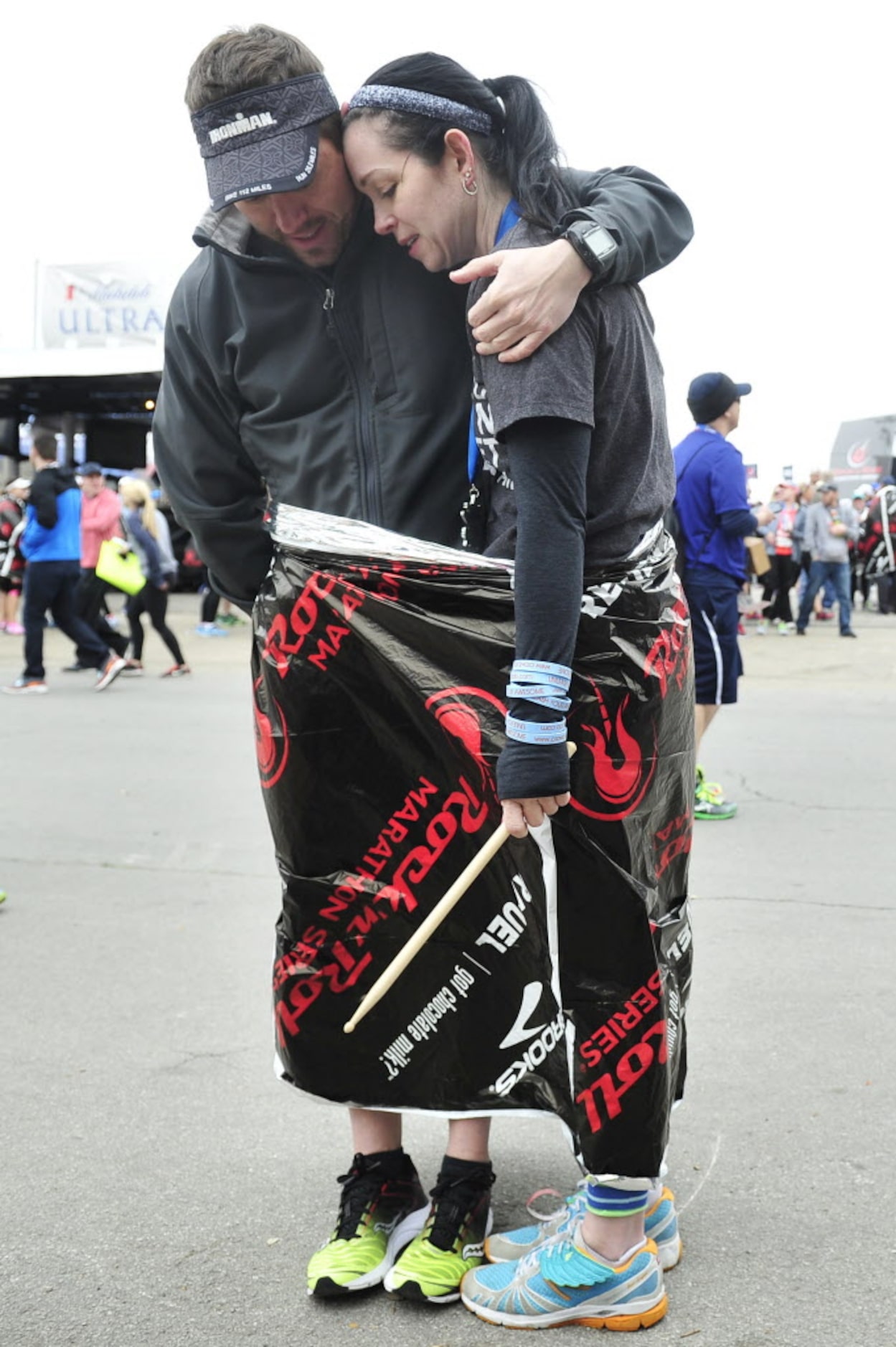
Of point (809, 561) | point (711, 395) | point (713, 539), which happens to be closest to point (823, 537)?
point (809, 561)

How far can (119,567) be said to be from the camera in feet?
33.3

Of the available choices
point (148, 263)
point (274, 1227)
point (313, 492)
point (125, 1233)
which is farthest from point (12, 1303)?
point (148, 263)

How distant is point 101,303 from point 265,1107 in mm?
16977

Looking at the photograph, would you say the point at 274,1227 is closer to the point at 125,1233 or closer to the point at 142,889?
the point at 125,1233

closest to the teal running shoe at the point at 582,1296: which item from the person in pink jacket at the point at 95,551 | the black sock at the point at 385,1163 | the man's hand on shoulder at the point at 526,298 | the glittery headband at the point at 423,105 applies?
the black sock at the point at 385,1163

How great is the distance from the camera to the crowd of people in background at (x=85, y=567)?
1039 cm

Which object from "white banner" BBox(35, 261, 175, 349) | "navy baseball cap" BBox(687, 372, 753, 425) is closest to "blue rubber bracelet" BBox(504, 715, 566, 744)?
"navy baseball cap" BBox(687, 372, 753, 425)

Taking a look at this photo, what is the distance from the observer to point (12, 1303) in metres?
2.28

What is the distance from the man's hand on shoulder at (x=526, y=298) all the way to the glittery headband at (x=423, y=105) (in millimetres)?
229

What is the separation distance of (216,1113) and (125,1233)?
55cm

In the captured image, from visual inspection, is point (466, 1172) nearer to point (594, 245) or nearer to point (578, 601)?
point (578, 601)

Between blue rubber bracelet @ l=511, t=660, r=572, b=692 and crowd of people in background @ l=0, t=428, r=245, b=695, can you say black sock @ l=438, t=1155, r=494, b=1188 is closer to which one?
blue rubber bracelet @ l=511, t=660, r=572, b=692

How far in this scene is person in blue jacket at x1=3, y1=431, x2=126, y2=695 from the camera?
10312 mm

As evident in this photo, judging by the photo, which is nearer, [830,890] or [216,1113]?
[216,1113]
